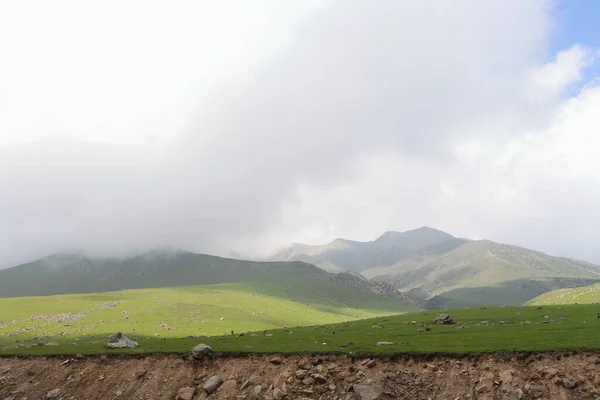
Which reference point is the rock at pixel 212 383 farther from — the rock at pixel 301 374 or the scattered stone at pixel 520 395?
the scattered stone at pixel 520 395

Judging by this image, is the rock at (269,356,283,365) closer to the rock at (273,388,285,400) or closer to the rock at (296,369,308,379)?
the rock at (296,369,308,379)

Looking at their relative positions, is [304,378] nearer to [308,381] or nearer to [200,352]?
[308,381]

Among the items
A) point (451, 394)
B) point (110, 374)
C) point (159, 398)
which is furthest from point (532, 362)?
point (110, 374)

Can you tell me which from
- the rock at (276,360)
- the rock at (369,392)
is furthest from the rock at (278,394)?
the rock at (369,392)

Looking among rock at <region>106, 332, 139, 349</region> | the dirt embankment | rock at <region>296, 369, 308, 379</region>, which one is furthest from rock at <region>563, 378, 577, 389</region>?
rock at <region>106, 332, 139, 349</region>

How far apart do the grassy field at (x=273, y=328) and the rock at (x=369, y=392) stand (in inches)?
140

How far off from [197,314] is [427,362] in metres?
116

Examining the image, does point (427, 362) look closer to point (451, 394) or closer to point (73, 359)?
point (451, 394)

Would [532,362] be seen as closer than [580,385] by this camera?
No

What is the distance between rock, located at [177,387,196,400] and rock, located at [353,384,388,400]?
12.7 metres

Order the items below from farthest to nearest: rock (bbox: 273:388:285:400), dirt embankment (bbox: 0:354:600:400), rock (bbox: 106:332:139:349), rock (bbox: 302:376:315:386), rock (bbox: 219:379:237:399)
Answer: rock (bbox: 106:332:139:349), rock (bbox: 219:379:237:399), rock (bbox: 302:376:315:386), rock (bbox: 273:388:285:400), dirt embankment (bbox: 0:354:600:400)

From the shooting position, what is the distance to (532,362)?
25.2 m

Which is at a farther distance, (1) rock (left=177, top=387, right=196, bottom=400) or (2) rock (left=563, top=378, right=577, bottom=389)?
(1) rock (left=177, top=387, right=196, bottom=400)

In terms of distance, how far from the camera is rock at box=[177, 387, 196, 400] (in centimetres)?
2945
